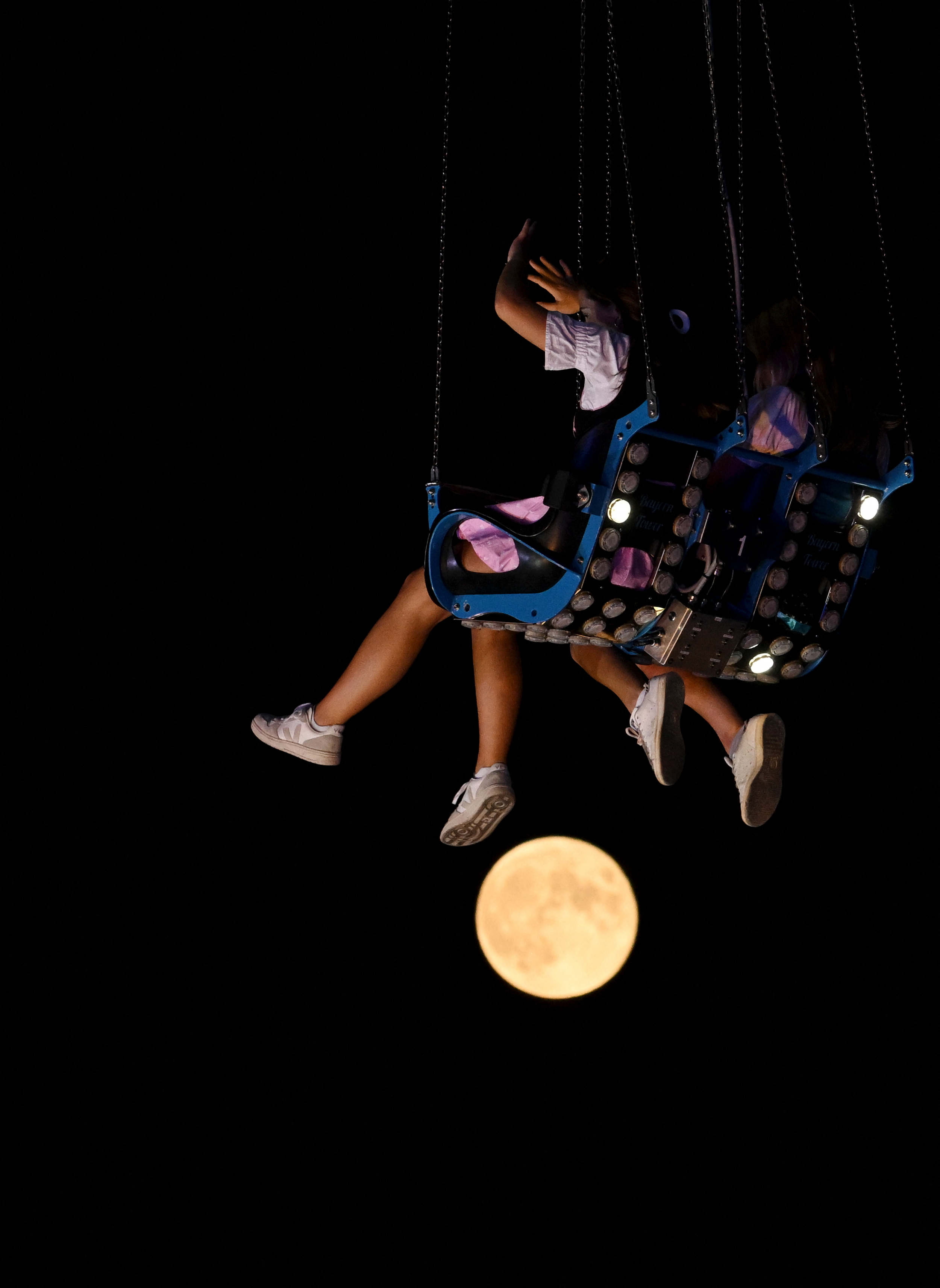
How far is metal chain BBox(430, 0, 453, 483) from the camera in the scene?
2.94 m

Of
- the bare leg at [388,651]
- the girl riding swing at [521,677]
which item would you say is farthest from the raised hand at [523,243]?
the bare leg at [388,651]

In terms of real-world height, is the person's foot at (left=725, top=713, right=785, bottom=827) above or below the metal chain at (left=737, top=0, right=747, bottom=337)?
below

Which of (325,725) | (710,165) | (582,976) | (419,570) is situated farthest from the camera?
(582,976)

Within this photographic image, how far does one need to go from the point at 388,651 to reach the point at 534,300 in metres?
0.88

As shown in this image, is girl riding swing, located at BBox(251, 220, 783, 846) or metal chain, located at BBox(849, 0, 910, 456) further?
metal chain, located at BBox(849, 0, 910, 456)

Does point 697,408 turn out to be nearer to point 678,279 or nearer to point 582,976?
point 678,279

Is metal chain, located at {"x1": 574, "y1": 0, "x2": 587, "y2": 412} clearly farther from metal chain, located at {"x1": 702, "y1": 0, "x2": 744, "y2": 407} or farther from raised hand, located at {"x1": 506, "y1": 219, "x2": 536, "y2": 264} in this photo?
metal chain, located at {"x1": 702, "y1": 0, "x2": 744, "y2": 407}

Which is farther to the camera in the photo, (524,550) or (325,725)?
(325,725)

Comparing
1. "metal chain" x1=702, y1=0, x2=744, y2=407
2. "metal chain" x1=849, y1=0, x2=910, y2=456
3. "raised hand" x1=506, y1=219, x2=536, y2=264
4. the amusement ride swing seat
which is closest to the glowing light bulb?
the amusement ride swing seat

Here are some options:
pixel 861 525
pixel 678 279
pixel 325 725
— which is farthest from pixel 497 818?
pixel 678 279

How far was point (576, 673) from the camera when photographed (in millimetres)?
4801

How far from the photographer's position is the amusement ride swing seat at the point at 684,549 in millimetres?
2812

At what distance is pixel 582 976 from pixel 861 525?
86.2 inches

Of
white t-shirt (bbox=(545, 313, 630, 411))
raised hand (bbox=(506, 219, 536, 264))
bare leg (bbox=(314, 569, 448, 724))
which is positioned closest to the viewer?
white t-shirt (bbox=(545, 313, 630, 411))
